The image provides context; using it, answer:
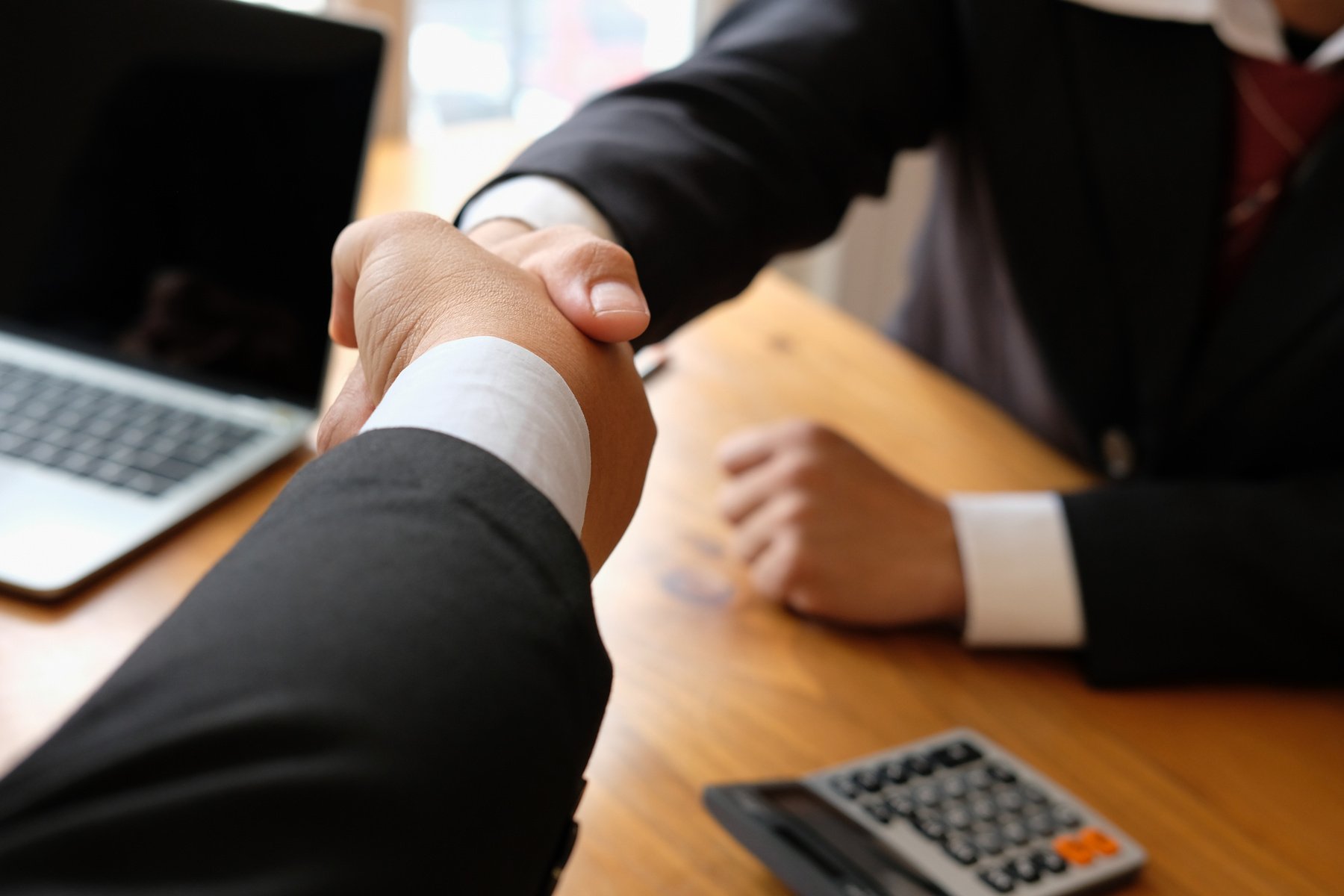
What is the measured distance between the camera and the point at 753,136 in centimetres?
60

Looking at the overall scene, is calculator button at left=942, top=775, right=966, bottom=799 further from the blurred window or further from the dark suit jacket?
the blurred window

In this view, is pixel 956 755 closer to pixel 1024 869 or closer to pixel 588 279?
pixel 1024 869

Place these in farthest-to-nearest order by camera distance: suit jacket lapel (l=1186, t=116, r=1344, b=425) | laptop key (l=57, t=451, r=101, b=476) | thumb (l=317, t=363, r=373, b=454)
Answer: suit jacket lapel (l=1186, t=116, r=1344, b=425), laptop key (l=57, t=451, r=101, b=476), thumb (l=317, t=363, r=373, b=454)

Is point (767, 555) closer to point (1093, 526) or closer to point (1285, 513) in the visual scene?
point (1093, 526)

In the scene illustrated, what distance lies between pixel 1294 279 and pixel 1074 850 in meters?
0.43

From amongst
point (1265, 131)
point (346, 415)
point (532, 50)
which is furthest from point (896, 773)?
point (532, 50)

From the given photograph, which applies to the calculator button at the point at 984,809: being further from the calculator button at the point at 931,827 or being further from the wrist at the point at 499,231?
the wrist at the point at 499,231

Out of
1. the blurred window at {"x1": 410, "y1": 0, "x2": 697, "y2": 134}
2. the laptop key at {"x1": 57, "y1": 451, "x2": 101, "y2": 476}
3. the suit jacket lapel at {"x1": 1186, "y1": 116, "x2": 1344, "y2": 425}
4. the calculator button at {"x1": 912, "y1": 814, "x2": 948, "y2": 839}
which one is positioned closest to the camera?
the calculator button at {"x1": 912, "y1": 814, "x2": 948, "y2": 839}

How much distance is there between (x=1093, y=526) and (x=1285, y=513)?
0.11m

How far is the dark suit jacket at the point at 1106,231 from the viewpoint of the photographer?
548 mm

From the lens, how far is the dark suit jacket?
548 mm

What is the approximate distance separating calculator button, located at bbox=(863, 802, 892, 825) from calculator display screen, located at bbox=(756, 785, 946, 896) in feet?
0.03

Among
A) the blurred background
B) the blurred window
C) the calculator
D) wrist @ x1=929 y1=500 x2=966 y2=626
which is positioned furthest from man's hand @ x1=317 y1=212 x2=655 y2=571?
the blurred window

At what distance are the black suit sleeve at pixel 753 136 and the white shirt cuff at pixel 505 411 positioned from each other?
0.18 m
